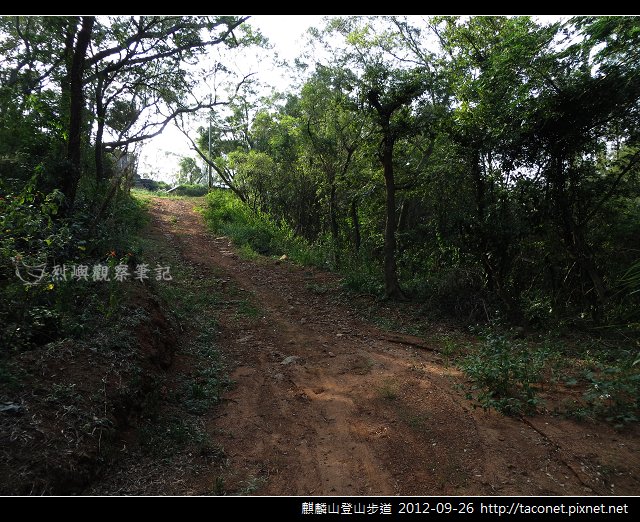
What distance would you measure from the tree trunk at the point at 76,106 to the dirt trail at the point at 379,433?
154 inches

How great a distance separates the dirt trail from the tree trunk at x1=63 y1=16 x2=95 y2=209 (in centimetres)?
390

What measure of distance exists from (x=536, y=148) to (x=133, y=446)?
778cm

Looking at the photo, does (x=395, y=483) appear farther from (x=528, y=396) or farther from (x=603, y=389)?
(x=603, y=389)

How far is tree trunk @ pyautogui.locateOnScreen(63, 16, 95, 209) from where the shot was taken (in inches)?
281

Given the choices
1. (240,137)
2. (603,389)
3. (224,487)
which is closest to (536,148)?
(603,389)

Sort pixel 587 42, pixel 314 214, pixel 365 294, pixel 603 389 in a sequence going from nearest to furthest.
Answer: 1. pixel 603 389
2. pixel 587 42
3. pixel 365 294
4. pixel 314 214

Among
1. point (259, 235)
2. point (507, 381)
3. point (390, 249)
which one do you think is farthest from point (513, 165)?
point (259, 235)

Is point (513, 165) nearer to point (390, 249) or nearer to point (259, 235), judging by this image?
point (390, 249)

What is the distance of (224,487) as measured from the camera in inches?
124

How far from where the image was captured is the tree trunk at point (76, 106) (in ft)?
23.5

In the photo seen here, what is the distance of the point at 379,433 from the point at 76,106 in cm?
729

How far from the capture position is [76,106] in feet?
23.7

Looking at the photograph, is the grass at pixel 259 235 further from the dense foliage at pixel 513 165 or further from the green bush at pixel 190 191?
the green bush at pixel 190 191

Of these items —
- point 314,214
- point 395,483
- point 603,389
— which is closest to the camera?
point 395,483
